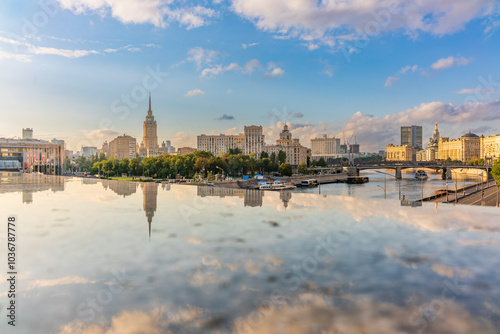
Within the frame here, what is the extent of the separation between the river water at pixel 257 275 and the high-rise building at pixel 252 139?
171 m

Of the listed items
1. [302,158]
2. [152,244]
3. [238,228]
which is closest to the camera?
[152,244]

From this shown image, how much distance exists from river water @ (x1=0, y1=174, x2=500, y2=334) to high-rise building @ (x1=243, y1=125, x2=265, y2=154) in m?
171

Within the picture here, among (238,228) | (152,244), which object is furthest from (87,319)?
(238,228)

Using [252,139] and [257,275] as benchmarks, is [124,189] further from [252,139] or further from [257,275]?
[252,139]

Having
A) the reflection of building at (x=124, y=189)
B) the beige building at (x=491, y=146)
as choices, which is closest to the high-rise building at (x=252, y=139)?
the beige building at (x=491, y=146)

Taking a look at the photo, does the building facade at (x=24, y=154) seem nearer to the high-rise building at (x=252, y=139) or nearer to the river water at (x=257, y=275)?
the high-rise building at (x=252, y=139)

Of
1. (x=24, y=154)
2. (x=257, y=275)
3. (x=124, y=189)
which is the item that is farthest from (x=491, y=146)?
(x=24, y=154)

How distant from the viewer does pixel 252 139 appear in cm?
19362

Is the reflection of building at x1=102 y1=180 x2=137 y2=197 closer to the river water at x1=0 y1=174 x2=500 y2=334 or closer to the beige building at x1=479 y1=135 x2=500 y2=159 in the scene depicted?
the river water at x1=0 y1=174 x2=500 y2=334

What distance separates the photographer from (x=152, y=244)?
16.0 m

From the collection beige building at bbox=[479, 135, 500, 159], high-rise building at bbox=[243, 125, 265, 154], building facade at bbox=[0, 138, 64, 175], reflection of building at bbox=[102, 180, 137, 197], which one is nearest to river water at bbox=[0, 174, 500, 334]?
reflection of building at bbox=[102, 180, 137, 197]

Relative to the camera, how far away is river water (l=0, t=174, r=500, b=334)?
901cm

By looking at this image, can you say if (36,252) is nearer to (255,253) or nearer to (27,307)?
(27,307)

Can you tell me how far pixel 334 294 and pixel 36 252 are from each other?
12.6 metres
